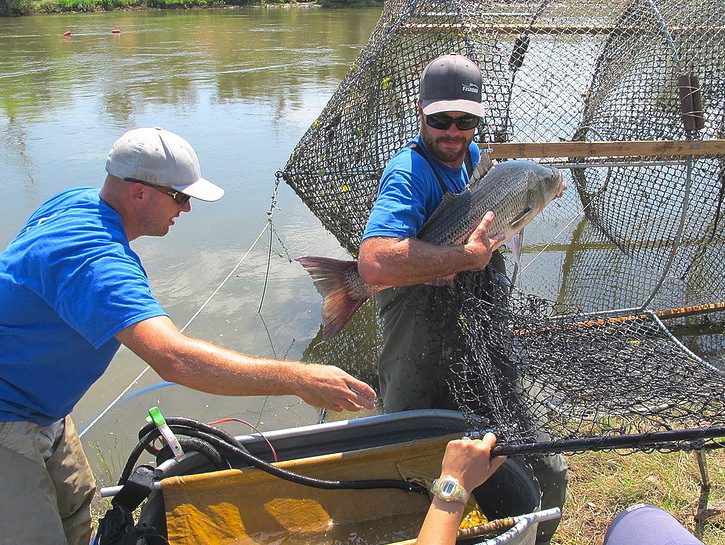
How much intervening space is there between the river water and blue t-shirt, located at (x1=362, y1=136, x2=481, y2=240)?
2278 millimetres

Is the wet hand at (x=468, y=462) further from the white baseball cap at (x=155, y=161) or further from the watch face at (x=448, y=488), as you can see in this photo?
the white baseball cap at (x=155, y=161)

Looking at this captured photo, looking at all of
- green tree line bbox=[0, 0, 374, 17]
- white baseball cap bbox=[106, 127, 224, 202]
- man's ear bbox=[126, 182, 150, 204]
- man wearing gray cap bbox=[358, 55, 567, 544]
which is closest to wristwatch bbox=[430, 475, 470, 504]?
man wearing gray cap bbox=[358, 55, 567, 544]

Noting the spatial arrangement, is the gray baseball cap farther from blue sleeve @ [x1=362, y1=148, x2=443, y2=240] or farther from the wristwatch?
the wristwatch

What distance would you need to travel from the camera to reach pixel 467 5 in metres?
5.41

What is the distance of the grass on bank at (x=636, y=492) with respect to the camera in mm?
3424

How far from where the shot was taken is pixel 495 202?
10.4 ft

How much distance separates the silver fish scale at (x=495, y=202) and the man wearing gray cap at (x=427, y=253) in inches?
2.6

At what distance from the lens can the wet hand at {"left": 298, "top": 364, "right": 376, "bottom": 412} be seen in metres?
2.38

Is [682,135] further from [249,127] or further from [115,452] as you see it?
[249,127]

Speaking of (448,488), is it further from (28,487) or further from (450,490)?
(28,487)

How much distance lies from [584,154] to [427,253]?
2.55 m

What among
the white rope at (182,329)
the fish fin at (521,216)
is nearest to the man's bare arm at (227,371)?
the fish fin at (521,216)

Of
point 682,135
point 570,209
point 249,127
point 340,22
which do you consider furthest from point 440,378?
point 340,22

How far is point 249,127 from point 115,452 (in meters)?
A: 9.48
